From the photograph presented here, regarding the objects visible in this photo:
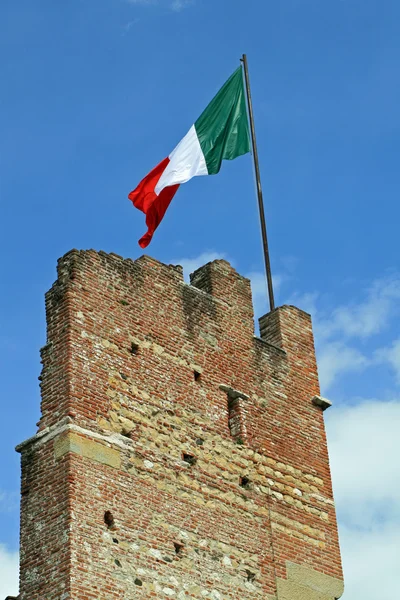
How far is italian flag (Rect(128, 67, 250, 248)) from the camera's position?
1991 centimetres

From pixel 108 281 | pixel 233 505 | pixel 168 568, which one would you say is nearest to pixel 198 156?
pixel 108 281

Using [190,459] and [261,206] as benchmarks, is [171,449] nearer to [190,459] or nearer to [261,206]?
[190,459]

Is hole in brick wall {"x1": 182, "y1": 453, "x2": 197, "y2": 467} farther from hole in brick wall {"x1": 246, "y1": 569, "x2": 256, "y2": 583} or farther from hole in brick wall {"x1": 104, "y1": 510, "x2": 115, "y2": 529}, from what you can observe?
hole in brick wall {"x1": 104, "y1": 510, "x2": 115, "y2": 529}

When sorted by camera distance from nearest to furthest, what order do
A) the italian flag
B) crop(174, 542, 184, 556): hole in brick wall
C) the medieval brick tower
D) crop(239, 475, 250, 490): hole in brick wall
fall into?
the medieval brick tower < crop(174, 542, 184, 556): hole in brick wall < crop(239, 475, 250, 490): hole in brick wall < the italian flag

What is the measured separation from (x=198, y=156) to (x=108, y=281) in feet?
12.1

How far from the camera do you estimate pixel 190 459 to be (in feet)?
57.2

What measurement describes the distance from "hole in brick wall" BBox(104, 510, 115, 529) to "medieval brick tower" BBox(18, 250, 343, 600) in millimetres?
25

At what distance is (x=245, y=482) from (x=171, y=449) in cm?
150

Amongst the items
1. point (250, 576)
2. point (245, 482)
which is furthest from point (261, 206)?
point (250, 576)

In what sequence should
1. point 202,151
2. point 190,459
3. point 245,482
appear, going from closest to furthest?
point 190,459
point 245,482
point 202,151

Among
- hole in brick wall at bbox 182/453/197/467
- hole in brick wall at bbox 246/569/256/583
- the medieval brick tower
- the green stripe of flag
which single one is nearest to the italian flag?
the green stripe of flag

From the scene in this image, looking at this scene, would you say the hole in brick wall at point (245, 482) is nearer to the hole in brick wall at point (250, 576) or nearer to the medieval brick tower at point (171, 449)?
the medieval brick tower at point (171, 449)

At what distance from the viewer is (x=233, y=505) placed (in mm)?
17641

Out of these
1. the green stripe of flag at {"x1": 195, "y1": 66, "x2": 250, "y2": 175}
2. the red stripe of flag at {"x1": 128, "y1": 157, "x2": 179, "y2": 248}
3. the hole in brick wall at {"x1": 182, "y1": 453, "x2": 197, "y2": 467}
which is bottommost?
the hole in brick wall at {"x1": 182, "y1": 453, "x2": 197, "y2": 467}
